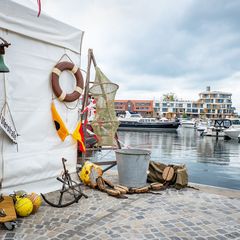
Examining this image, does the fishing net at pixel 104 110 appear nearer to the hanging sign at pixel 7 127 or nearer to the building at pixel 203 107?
the hanging sign at pixel 7 127

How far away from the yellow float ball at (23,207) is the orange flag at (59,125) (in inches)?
73.5

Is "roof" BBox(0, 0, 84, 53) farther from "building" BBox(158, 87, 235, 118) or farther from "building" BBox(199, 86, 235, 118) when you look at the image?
"building" BBox(199, 86, 235, 118)

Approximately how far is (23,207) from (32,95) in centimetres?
218

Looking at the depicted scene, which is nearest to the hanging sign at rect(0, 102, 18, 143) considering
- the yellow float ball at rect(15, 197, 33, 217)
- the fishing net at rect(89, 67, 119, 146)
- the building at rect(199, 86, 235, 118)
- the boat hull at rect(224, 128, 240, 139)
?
the yellow float ball at rect(15, 197, 33, 217)

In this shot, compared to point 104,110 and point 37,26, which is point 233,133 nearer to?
point 104,110

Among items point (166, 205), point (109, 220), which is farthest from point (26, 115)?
point (166, 205)

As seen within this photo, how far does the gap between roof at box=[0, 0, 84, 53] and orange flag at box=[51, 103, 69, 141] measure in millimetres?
1471

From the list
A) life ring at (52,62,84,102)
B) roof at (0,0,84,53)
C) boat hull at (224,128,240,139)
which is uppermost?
roof at (0,0,84,53)

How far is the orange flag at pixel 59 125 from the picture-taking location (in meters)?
5.53

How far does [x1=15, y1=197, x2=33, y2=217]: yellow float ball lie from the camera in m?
3.98

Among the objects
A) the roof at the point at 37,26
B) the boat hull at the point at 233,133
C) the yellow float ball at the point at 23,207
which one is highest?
the roof at the point at 37,26

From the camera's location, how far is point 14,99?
476 cm

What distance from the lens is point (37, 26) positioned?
5.11 meters

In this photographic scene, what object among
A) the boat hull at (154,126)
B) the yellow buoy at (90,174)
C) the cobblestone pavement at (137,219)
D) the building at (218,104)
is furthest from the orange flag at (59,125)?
the building at (218,104)
